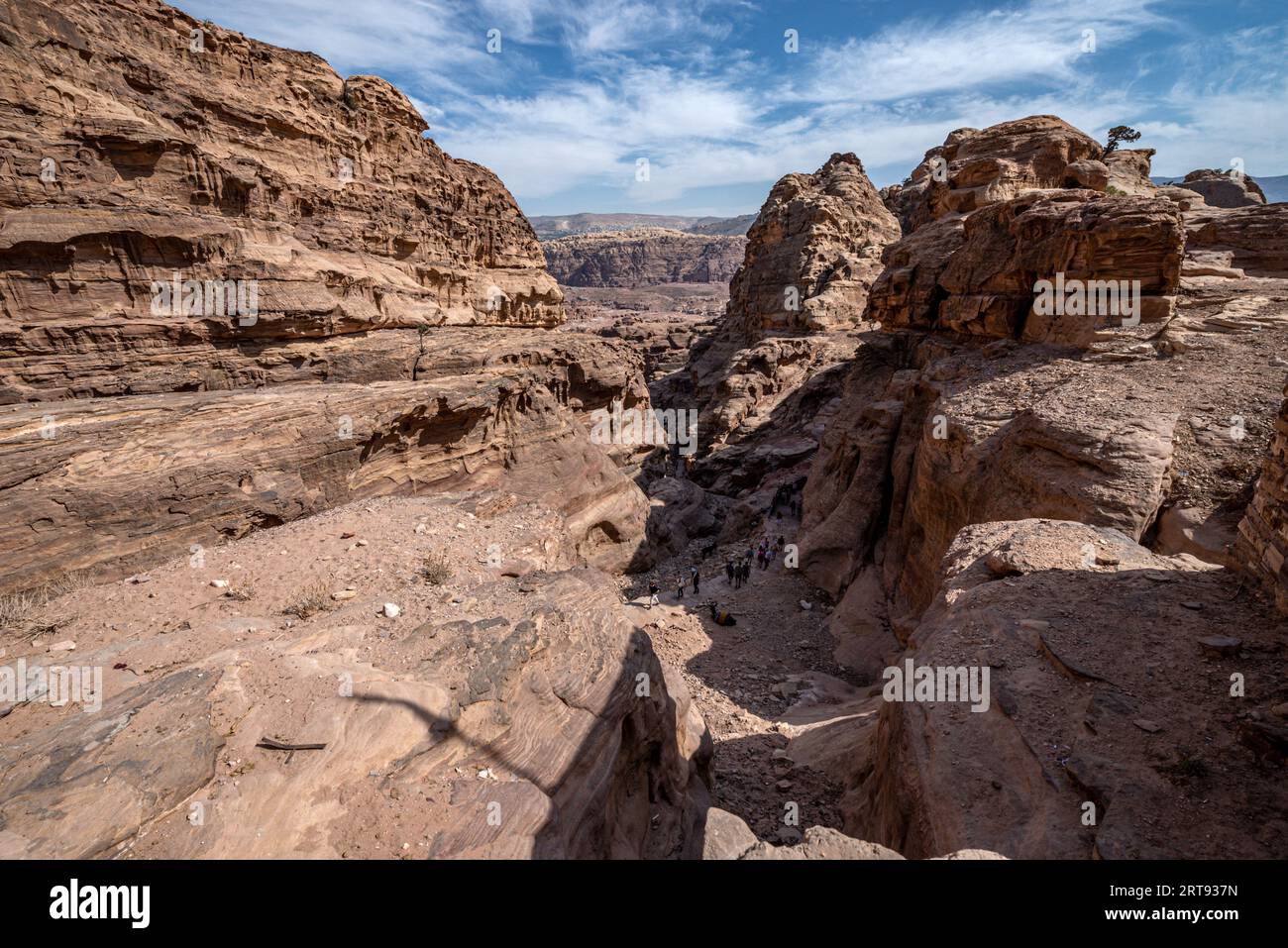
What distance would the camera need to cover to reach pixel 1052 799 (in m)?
4.89

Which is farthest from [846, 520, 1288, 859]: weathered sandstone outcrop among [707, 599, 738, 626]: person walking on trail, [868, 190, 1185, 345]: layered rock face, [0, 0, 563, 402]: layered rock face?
[0, 0, 563, 402]: layered rock face

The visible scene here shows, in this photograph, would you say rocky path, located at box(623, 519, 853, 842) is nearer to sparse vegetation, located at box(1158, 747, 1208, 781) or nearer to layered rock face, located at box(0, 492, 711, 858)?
layered rock face, located at box(0, 492, 711, 858)

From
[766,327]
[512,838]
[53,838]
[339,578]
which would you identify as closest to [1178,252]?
[512,838]

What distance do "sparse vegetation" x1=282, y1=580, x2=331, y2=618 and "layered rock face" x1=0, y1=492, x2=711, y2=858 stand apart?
27 millimetres

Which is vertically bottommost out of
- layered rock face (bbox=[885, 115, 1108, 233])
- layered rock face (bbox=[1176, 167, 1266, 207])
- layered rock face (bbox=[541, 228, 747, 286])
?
layered rock face (bbox=[885, 115, 1108, 233])

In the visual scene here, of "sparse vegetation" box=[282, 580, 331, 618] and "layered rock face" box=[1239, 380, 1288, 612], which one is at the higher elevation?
"layered rock face" box=[1239, 380, 1288, 612]

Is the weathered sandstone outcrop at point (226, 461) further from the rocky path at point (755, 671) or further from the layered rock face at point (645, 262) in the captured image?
the layered rock face at point (645, 262)

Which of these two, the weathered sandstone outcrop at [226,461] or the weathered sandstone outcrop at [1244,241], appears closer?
the weathered sandstone outcrop at [226,461]

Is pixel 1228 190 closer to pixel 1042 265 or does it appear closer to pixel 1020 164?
pixel 1020 164

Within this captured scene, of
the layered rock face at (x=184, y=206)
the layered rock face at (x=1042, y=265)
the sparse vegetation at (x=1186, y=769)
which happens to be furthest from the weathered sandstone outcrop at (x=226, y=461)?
the layered rock face at (x=1042, y=265)

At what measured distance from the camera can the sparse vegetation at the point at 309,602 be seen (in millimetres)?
7164

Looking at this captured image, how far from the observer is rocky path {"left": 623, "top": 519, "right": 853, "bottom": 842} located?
8.37m

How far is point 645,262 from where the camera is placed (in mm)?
133500

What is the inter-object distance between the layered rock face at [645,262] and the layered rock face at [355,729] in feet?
435
